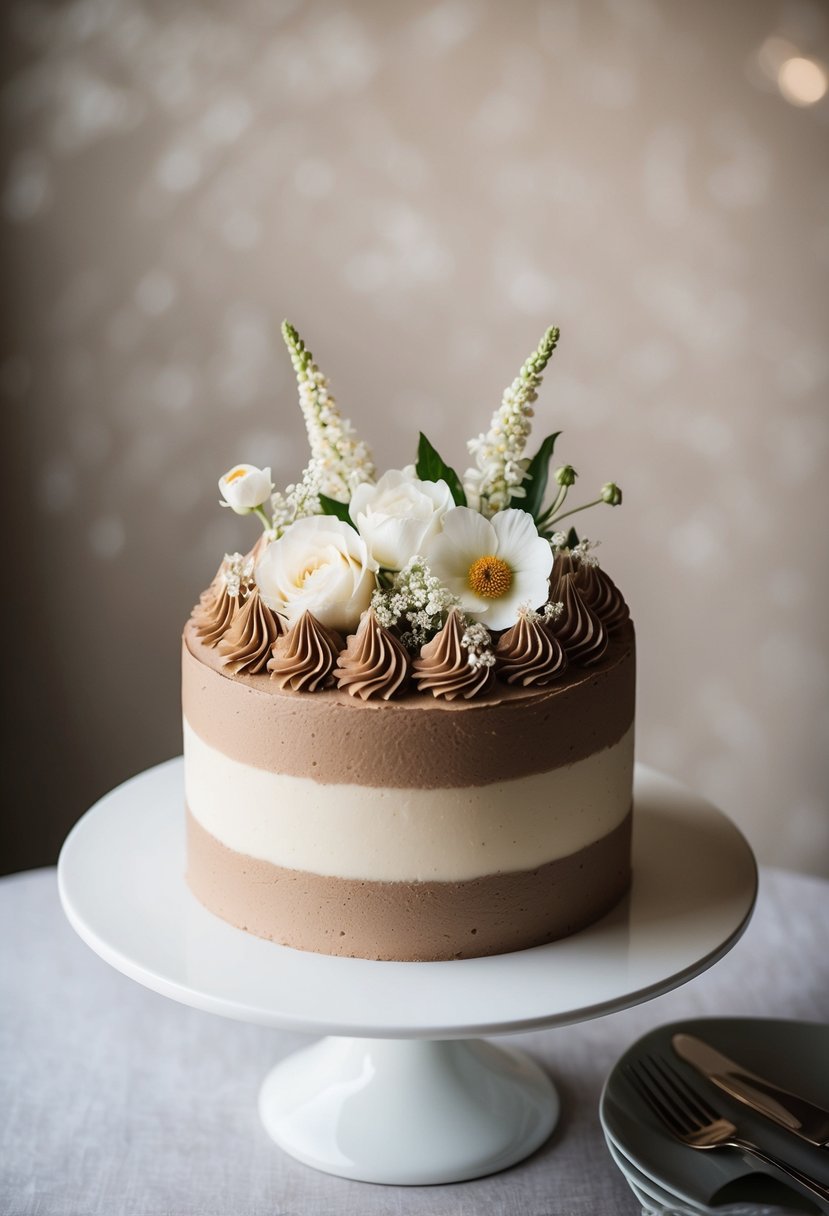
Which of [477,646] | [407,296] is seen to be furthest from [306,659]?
[407,296]

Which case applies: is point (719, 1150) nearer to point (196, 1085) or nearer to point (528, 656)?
point (528, 656)

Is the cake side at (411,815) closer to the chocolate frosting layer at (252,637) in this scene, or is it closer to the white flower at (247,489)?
the chocolate frosting layer at (252,637)

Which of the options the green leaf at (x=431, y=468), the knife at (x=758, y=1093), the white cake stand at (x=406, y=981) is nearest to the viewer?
the white cake stand at (x=406, y=981)

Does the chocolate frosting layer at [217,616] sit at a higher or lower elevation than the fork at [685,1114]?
higher

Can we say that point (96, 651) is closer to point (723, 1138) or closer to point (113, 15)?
point (113, 15)

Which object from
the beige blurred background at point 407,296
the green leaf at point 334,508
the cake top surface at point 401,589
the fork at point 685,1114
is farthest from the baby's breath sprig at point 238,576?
the beige blurred background at point 407,296

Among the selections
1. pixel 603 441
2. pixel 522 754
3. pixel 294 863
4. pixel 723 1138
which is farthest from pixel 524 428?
pixel 603 441

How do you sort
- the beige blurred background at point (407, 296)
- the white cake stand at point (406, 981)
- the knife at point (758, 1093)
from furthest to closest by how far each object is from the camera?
the beige blurred background at point (407, 296)
the knife at point (758, 1093)
the white cake stand at point (406, 981)
